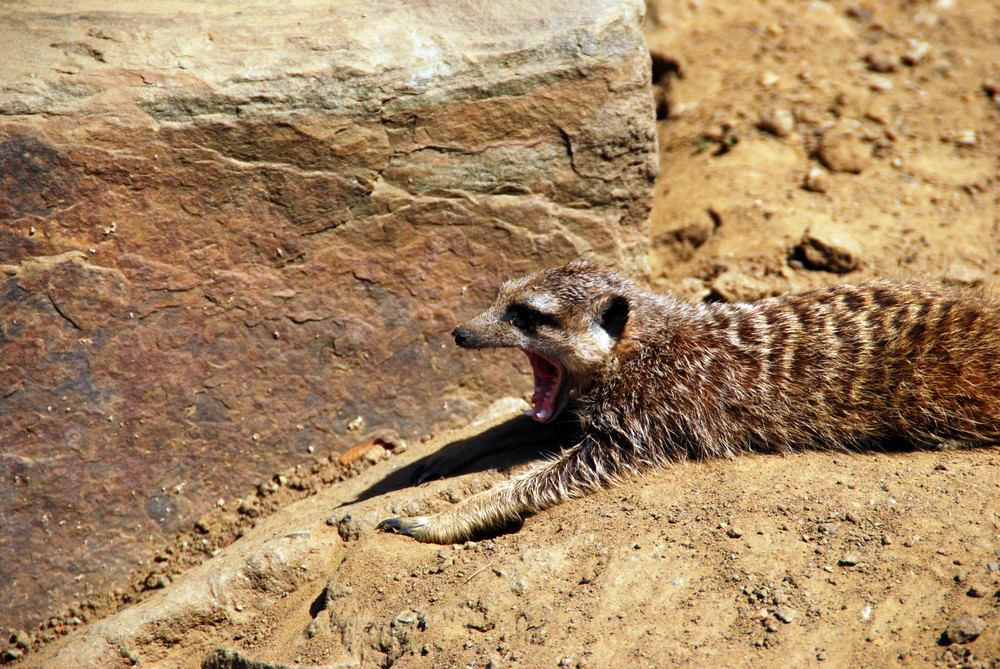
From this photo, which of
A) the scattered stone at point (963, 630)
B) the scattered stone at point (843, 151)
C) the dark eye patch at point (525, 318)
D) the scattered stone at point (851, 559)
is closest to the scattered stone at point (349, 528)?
the dark eye patch at point (525, 318)

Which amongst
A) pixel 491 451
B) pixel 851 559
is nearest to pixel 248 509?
pixel 491 451

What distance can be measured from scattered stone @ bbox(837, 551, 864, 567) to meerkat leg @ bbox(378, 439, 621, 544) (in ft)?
3.62

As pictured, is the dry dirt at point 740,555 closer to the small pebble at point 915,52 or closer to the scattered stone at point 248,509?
the scattered stone at point 248,509

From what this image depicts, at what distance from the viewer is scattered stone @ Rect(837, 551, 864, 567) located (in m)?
2.90

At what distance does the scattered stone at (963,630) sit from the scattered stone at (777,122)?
4.86 meters

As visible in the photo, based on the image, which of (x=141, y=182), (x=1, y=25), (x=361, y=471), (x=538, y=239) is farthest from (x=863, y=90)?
(x=1, y=25)

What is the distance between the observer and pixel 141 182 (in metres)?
3.89

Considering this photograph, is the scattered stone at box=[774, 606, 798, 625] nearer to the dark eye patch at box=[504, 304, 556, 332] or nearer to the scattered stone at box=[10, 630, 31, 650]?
the dark eye patch at box=[504, 304, 556, 332]

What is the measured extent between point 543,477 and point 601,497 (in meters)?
0.29

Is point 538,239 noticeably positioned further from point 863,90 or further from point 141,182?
point 863,90

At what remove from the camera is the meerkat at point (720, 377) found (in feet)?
12.1

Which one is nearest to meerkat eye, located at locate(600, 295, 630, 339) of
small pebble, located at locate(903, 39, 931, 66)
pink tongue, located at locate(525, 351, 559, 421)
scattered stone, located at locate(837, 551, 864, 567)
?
pink tongue, located at locate(525, 351, 559, 421)

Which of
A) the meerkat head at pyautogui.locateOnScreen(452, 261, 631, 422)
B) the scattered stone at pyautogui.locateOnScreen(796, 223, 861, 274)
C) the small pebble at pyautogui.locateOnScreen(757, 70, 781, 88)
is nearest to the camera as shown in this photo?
the meerkat head at pyautogui.locateOnScreen(452, 261, 631, 422)

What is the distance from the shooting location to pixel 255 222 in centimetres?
414
